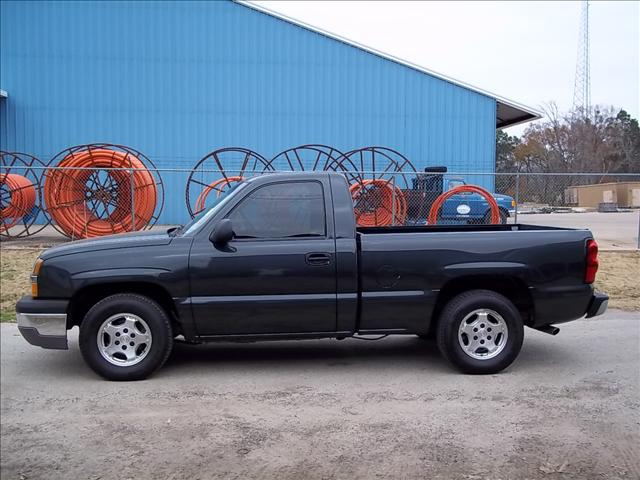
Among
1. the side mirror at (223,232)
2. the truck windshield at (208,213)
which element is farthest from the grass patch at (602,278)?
the side mirror at (223,232)

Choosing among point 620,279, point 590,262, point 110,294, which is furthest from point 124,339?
point 620,279

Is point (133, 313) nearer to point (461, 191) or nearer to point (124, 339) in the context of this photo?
point (124, 339)

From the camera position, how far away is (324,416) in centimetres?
467

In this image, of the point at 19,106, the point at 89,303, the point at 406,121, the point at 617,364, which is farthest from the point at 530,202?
the point at 19,106

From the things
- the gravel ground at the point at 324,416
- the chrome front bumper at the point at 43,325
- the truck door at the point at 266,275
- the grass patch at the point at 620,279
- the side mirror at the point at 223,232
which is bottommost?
the gravel ground at the point at 324,416

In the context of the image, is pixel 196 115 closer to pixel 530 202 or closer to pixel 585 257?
pixel 530 202

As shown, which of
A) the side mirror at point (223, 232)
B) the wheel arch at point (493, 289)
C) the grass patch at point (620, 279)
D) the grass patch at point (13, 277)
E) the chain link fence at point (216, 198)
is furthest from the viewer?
the chain link fence at point (216, 198)

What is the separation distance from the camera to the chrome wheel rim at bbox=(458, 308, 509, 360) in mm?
5676

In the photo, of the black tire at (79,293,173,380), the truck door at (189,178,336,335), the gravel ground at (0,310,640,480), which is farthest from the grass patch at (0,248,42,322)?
the truck door at (189,178,336,335)

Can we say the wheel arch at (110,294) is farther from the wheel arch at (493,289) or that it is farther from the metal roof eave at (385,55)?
the metal roof eave at (385,55)

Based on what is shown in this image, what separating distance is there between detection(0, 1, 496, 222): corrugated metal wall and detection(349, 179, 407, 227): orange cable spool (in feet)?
29.2

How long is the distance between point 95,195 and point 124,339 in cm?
1092

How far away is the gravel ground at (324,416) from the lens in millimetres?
3854

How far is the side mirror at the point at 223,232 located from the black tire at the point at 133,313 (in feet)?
2.66
